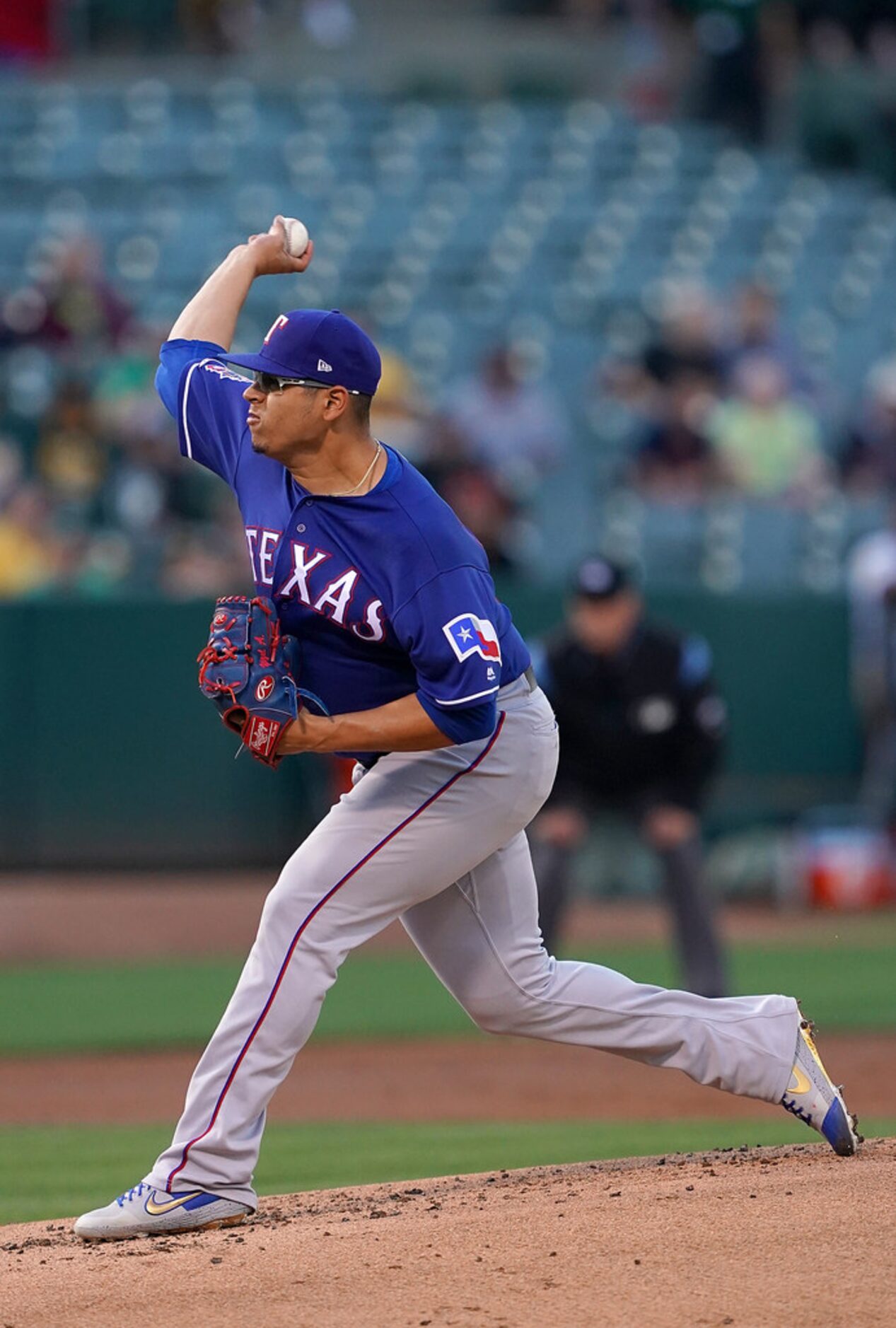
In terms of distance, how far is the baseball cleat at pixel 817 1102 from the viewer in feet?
15.8

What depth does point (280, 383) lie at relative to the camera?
14.3 feet

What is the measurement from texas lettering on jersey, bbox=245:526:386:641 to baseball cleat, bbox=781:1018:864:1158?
4.68ft

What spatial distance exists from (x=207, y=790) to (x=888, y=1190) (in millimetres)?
8618

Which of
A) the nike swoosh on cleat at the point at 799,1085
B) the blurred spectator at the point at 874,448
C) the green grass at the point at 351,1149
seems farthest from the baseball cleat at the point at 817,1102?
the blurred spectator at the point at 874,448

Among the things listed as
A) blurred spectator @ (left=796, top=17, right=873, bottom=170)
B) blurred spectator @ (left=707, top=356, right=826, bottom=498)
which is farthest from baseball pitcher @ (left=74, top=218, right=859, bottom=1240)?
blurred spectator @ (left=796, top=17, right=873, bottom=170)

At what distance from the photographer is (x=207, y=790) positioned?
1266 cm

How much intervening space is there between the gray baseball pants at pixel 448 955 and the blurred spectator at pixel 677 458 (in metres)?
8.83

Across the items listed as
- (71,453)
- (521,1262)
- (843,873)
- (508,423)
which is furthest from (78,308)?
(521,1262)

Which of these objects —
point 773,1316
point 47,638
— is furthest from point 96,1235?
point 47,638

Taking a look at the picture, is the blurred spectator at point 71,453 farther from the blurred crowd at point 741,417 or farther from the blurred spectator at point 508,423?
the blurred crowd at point 741,417

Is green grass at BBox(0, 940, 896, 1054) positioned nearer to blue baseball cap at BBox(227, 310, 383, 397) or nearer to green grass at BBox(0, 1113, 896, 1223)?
green grass at BBox(0, 1113, 896, 1223)

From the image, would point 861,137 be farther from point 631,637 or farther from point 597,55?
point 631,637

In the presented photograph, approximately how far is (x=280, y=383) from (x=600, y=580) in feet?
13.6

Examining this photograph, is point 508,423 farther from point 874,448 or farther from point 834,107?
point 834,107
